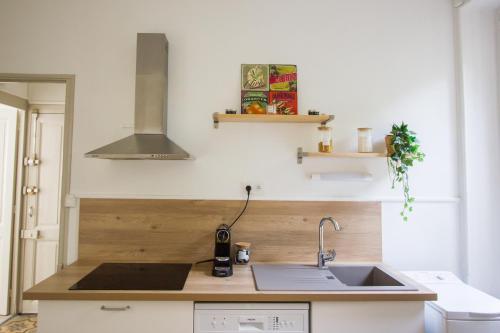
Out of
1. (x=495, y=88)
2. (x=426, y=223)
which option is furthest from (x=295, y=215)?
(x=495, y=88)

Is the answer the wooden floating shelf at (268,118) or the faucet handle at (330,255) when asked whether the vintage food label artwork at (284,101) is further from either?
the faucet handle at (330,255)

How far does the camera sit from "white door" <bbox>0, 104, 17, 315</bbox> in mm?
3008

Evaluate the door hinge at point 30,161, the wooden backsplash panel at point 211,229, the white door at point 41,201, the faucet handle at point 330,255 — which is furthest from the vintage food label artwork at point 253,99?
the door hinge at point 30,161

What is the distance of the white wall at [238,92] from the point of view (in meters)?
2.21

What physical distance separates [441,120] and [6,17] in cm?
330

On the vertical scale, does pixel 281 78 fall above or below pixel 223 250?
above

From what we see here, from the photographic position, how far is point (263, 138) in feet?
7.34

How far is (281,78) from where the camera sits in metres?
2.24

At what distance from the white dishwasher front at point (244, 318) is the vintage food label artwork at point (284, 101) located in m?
1.29

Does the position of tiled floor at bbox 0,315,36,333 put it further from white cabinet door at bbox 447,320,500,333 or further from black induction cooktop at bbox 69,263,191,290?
white cabinet door at bbox 447,320,500,333

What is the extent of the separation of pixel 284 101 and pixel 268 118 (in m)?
0.24

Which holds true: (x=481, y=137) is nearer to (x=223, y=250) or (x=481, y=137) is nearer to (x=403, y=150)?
(x=403, y=150)

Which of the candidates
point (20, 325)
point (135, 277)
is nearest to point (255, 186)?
point (135, 277)

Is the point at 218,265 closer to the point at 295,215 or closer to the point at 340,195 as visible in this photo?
the point at 295,215
